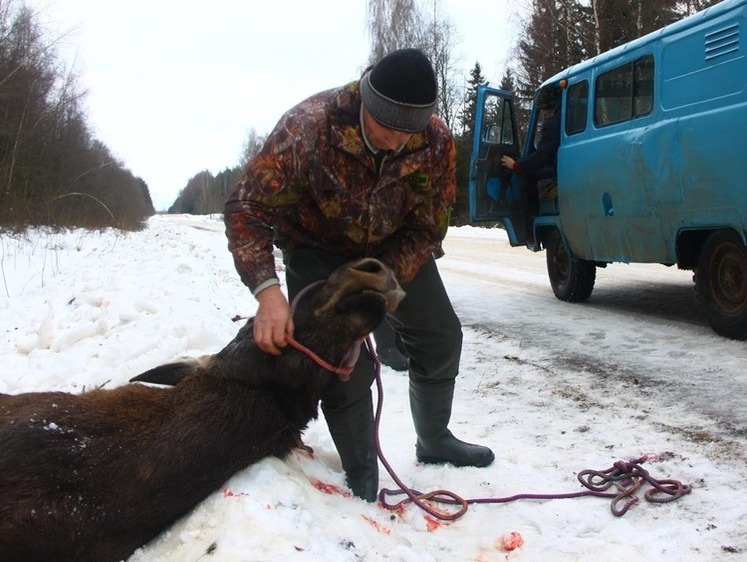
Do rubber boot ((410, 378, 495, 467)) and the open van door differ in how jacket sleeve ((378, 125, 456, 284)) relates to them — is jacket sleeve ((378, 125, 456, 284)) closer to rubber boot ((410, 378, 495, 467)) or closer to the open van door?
rubber boot ((410, 378, 495, 467))

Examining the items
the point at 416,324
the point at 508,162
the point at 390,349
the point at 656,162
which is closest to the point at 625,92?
the point at 656,162

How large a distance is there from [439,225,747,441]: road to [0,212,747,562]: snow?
0.07 feet

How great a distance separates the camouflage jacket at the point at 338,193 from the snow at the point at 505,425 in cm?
92

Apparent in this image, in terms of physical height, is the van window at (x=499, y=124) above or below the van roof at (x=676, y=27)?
below

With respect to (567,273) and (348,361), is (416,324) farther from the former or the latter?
(567,273)

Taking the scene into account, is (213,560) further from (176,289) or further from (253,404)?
(176,289)

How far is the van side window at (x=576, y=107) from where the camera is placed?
685 cm

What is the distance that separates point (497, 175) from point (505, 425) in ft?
15.6

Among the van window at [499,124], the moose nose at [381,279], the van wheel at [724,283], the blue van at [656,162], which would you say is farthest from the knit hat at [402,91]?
the van window at [499,124]

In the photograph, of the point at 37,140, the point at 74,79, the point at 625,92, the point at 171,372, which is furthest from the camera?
the point at 74,79

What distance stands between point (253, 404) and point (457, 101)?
114 feet

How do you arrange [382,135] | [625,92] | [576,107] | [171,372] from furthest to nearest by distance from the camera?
1. [576,107]
2. [625,92]
3. [171,372]
4. [382,135]

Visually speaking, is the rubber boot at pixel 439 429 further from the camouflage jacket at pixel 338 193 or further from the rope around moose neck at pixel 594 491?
the camouflage jacket at pixel 338 193

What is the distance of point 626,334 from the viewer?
5594mm
